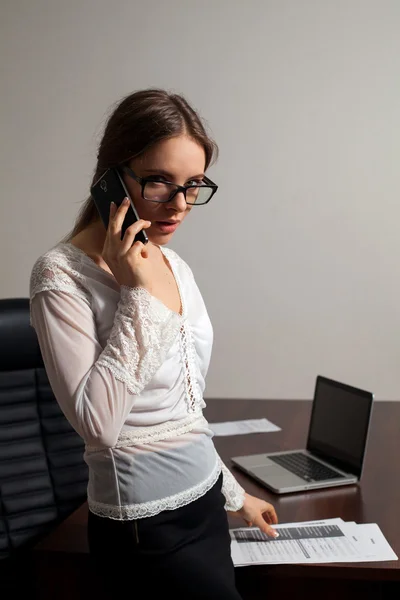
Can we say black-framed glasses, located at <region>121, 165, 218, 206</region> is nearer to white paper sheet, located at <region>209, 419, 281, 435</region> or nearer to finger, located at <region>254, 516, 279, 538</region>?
finger, located at <region>254, 516, 279, 538</region>

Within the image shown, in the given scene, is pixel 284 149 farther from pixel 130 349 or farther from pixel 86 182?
pixel 130 349

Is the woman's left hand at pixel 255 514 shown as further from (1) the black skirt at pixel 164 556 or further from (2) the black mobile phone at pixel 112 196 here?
(2) the black mobile phone at pixel 112 196

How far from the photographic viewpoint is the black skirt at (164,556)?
1091 mm

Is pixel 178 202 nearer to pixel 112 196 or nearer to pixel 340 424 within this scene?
pixel 112 196

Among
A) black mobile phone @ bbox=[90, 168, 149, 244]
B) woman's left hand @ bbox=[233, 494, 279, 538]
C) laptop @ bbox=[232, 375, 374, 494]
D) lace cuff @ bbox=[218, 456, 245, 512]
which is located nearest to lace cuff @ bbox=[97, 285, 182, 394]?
black mobile phone @ bbox=[90, 168, 149, 244]

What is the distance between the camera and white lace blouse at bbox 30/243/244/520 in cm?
102

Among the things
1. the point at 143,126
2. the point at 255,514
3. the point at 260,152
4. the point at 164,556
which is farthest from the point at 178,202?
the point at 260,152

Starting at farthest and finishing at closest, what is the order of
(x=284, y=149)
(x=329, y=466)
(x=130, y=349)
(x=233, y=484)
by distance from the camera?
1. (x=284, y=149)
2. (x=329, y=466)
3. (x=233, y=484)
4. (x=130, y=349)

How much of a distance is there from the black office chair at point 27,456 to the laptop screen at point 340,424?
0.70m

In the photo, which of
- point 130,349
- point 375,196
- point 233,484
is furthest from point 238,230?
point 130,349

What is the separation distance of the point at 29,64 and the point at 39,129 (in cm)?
35

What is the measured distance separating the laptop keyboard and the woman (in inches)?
23.4

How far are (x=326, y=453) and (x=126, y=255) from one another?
1068 mm

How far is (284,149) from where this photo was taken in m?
3.51
